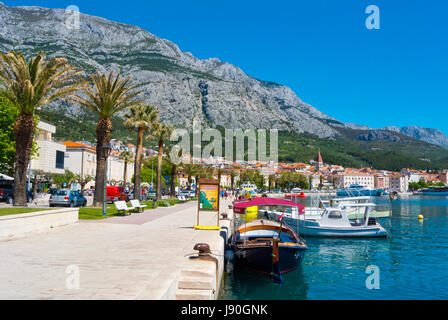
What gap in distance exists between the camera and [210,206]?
17484 mm

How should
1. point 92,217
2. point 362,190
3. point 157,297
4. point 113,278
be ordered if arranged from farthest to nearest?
1. point 362,190
2. point 92,217
3. point 113,278
4. point 157,297

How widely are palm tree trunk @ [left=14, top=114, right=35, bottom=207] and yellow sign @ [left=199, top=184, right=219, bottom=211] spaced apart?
12.1 meters

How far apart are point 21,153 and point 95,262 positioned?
52.7 feet

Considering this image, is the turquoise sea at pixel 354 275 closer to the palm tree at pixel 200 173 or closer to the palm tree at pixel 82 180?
the palm tree at pixel 200 173

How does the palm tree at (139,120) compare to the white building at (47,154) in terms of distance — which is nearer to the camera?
the palm tree at (139,120)

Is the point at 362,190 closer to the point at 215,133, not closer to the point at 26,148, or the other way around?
the point at 215,133

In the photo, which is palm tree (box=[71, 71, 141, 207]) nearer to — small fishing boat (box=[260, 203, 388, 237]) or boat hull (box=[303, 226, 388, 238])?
small fishing boat (box=[260, 203, 388, 237])

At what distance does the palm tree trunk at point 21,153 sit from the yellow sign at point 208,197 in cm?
1214

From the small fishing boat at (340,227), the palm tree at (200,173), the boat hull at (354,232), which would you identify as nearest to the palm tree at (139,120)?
the small fishing boat at (340,227)

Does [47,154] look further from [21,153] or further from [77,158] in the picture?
[21,153]

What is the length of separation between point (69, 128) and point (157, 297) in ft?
484

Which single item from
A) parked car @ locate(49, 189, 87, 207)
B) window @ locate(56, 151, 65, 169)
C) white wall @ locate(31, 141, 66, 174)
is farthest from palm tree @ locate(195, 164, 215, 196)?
parked car @ locate(49, 189, 87, 207)

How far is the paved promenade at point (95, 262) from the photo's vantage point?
6766mm
